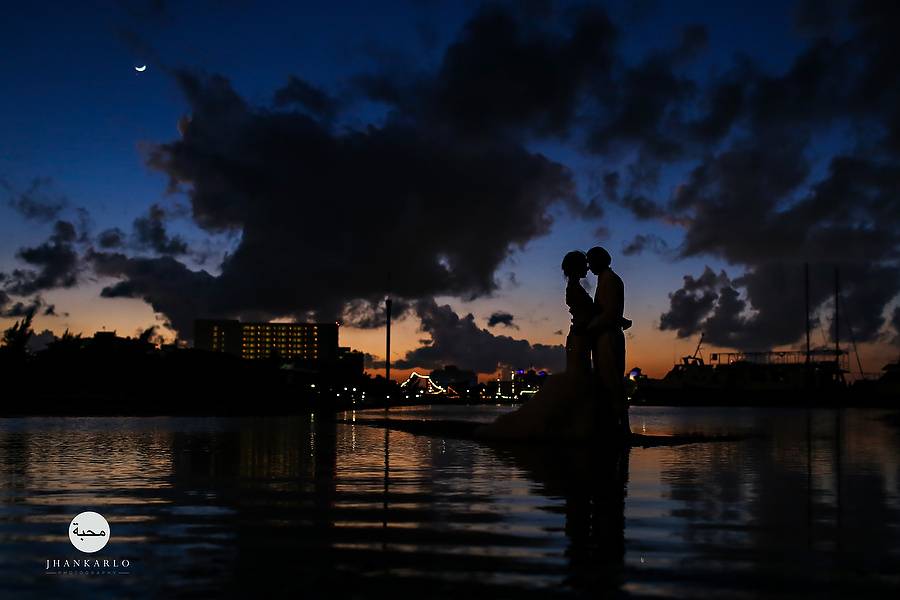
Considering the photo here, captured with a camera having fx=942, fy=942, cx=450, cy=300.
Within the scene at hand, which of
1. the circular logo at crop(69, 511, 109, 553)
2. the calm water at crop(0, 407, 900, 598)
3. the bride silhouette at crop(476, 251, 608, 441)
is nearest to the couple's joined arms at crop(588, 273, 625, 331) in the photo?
the bride silhouette at crop(476, 251, 608, 441)

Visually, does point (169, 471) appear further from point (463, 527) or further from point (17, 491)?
point (463, 527)

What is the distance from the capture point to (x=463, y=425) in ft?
92.7

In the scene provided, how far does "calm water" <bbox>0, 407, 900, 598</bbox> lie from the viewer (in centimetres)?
555

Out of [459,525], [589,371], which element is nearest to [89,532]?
[459,525]

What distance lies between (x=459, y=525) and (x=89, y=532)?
2911mm

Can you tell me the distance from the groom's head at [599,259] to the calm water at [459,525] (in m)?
4.66

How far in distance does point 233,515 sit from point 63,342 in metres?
131

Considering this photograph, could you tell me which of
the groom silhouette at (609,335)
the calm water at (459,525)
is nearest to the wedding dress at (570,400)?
the groom silhouette at (609,335)

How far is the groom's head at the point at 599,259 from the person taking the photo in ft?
61.1

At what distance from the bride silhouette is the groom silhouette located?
0.27 meters

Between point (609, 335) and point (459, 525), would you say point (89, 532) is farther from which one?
point (609, 335)

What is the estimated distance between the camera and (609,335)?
1831 centimetres

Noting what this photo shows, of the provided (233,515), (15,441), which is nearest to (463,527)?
(233,515)

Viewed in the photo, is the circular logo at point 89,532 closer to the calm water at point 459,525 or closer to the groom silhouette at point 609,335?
the calm water at point 459,525
